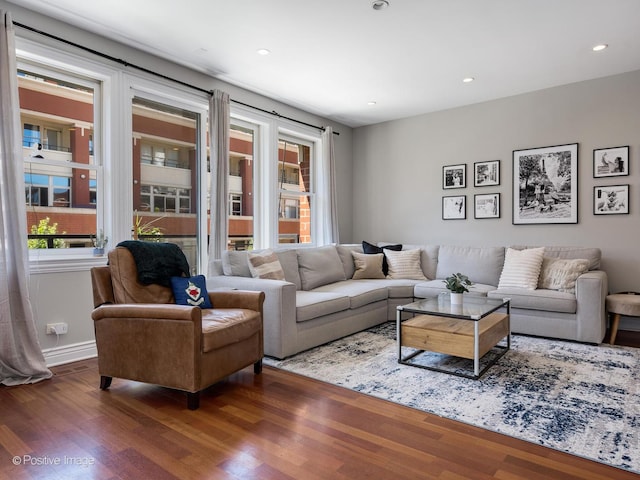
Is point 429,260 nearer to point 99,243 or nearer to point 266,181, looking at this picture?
point 266,181

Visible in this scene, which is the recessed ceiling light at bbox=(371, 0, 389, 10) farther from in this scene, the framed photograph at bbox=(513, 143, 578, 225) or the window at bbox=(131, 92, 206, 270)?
the framed photograph at bbox=(513, 143, 578, 225)

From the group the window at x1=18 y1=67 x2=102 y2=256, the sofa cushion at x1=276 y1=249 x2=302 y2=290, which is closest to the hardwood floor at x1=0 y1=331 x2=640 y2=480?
the window at x1=18 y1=67 x2=102 y2=256

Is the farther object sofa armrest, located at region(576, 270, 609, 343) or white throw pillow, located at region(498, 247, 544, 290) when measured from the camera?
white throw pillow, located at region(498, 247, 544, 290)

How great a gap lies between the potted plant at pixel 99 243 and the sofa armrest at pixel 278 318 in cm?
133

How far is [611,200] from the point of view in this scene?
14.4ft

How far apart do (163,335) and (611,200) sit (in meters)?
4.64

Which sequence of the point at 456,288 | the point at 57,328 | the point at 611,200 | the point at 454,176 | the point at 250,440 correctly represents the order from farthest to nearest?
the point at 454,176 → the point at 611,200 → the point at 456,288 → the point at 57,328 → the point at 250,440

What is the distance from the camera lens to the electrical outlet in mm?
3164

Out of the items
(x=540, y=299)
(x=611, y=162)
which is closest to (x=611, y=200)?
(x=611, y=162)

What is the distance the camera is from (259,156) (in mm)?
5137

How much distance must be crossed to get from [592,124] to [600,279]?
75.7 inches

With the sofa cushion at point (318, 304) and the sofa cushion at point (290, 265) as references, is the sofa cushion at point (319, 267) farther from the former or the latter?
the sofa cushion at point (318, 304)

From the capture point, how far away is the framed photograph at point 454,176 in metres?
5.40

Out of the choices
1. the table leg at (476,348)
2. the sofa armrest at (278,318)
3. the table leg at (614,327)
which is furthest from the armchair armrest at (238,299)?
the table leg at (614,327)
